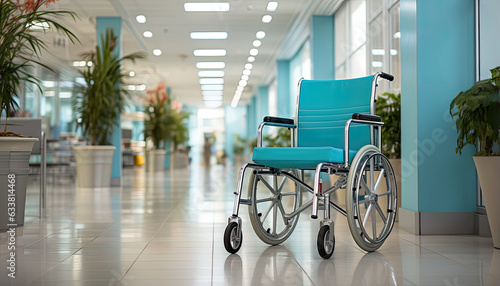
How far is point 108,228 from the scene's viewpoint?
3.54 meters

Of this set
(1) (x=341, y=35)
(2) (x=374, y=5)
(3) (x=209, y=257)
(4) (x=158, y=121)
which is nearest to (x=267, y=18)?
(1) (x=341, y=35)

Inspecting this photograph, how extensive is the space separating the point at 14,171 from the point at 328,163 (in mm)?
2088

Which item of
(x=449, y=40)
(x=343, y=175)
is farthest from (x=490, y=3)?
(x=343, y=175)

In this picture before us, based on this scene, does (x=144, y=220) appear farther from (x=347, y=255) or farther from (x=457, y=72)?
(x=457, y=72)

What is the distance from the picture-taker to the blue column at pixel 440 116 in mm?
3244

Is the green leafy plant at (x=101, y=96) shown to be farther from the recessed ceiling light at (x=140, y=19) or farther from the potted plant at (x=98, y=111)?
the recessed ceiling light at (x=140, y=19)

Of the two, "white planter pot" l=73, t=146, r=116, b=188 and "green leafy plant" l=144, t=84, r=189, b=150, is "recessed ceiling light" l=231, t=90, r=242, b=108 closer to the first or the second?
"green leafy plant" l=144, t=84, r=189, b=150

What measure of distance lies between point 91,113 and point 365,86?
5.16 m

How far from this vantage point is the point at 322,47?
7871 millimetres

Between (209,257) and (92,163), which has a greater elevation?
(92,163)

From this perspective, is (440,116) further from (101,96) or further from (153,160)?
(153,160)

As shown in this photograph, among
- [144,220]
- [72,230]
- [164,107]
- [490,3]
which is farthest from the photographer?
[164,107]

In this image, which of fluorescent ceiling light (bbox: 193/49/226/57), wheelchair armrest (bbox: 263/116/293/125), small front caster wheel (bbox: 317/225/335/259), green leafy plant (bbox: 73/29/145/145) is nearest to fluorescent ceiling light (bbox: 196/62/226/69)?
fluorescent ceiling light (bbox: 193/49/226/57)

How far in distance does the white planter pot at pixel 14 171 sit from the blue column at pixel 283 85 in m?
9.37
